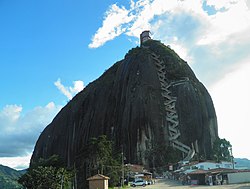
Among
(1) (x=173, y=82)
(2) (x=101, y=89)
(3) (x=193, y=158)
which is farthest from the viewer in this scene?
(2) (x=101, y=89)

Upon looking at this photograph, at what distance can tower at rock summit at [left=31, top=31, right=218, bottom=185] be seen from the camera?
9100cm

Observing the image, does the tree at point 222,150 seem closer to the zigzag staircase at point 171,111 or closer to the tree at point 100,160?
the zigzag staircase at point 171,111

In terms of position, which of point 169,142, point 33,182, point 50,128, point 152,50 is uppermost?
point 152,50

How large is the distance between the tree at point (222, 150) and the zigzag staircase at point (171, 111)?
6.50m

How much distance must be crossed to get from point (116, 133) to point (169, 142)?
56.7ft

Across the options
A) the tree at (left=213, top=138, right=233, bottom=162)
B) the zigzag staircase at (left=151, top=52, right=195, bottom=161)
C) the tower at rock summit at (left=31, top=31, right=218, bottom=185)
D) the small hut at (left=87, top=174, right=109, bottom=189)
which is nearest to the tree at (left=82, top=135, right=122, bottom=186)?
the small hut at (left=87, top=174, right=109, bottom=189)

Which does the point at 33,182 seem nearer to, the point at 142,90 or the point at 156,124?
the point at 156,124

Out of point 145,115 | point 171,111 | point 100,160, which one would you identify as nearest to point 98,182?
point 100,160

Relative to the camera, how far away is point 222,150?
90.4 meters

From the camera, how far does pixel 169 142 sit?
3585 inches

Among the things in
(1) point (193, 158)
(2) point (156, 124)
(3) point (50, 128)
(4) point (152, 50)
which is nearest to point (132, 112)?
(2) point (156, 124)

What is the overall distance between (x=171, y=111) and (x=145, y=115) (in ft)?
32.8

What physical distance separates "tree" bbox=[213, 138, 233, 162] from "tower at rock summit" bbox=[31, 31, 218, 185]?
3.78 m

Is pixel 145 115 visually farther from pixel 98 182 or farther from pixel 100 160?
pixel 98 182
